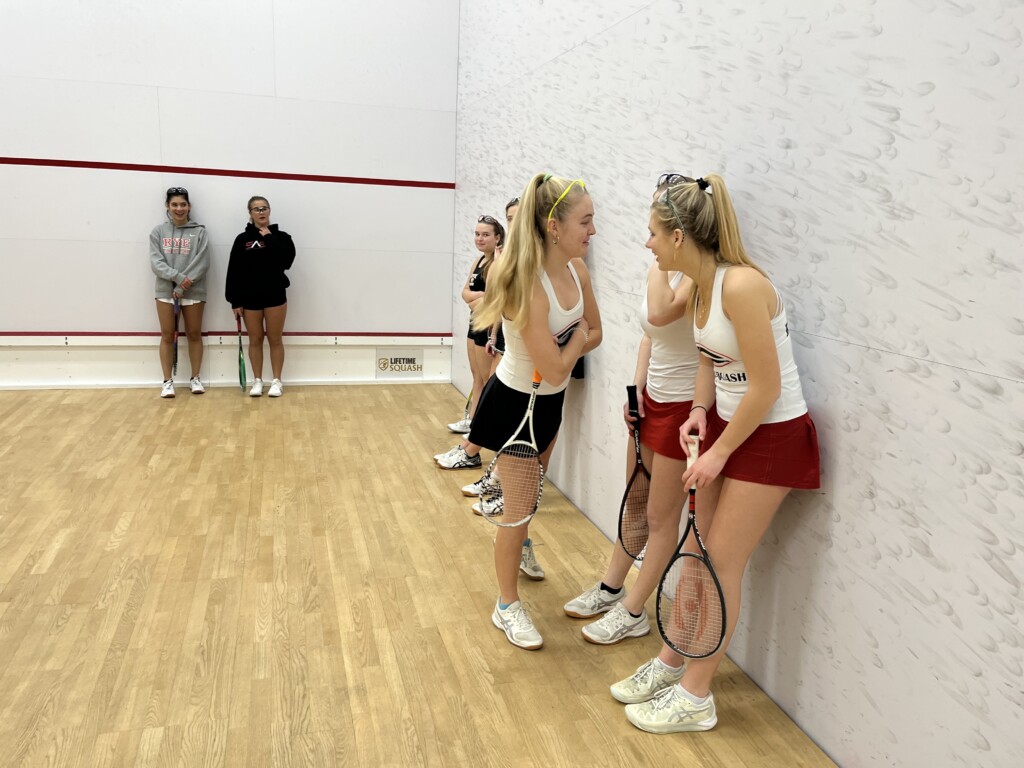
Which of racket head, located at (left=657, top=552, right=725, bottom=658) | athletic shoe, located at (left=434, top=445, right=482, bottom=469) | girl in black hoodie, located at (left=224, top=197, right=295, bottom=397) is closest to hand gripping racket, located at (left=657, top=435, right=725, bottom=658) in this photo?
racket head, located at (left=657, top=552, right=725, bottom=658)

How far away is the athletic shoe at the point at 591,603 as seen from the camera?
222cm

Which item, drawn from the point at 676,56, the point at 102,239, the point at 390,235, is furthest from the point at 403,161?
the point at 676,56

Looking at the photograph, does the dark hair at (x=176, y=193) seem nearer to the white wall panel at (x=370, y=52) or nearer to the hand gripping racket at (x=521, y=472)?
the white wall panel at (x=370, y=52)

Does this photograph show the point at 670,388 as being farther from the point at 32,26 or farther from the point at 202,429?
the point at 32,26

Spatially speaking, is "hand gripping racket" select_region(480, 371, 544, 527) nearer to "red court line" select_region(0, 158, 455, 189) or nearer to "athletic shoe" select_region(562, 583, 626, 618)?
"athletic shoe" select_region(562, 583, 626, 618)

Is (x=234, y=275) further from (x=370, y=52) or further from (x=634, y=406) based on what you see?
(x=634, y=406)

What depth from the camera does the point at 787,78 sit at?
1.74 m

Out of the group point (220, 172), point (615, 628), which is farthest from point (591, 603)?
point (220, 172)

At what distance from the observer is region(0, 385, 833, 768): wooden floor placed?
1674 mm

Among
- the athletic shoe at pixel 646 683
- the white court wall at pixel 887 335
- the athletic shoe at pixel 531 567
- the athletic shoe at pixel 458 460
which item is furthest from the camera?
the athletic shoe at pixel 458 460

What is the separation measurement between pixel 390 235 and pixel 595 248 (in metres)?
2.60

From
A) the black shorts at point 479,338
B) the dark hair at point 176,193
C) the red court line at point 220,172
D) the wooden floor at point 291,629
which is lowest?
the wooden floor at point 291,629

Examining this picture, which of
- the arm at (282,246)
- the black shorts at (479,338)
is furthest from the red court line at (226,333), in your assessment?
the black shorts at (479,338)

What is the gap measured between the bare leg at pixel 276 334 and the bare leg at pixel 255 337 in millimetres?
49
